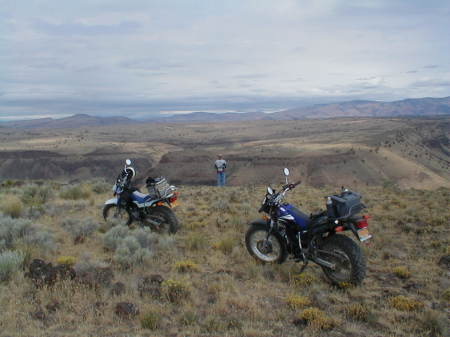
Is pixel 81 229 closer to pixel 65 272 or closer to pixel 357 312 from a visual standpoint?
pixel 65 272

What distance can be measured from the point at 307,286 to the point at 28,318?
3547 mm

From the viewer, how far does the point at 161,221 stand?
789 cm

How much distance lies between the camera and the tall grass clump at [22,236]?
6.39 metres

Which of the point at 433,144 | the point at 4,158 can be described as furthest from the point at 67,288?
the point at 433,144

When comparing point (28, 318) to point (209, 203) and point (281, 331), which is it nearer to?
point (281, 331)

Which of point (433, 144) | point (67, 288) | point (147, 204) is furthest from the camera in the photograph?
point (433, 144)

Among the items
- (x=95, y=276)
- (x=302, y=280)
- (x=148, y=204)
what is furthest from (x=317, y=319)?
(x=148, y=204)

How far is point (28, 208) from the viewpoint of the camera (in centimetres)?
970

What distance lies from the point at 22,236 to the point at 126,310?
3723 millimetres

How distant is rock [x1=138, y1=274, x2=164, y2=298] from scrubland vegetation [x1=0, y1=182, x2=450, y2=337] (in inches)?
0.6

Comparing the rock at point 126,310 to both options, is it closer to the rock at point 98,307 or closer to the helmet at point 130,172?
the rock at point 98,307

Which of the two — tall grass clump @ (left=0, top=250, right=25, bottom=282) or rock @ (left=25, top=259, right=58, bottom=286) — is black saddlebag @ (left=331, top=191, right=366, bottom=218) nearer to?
rock @ (left=25, top=259, right=58, bottom=286)

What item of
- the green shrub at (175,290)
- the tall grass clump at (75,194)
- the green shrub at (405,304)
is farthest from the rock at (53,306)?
the tall grass clump at (75,194)

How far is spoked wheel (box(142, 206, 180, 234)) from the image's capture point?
783cm
